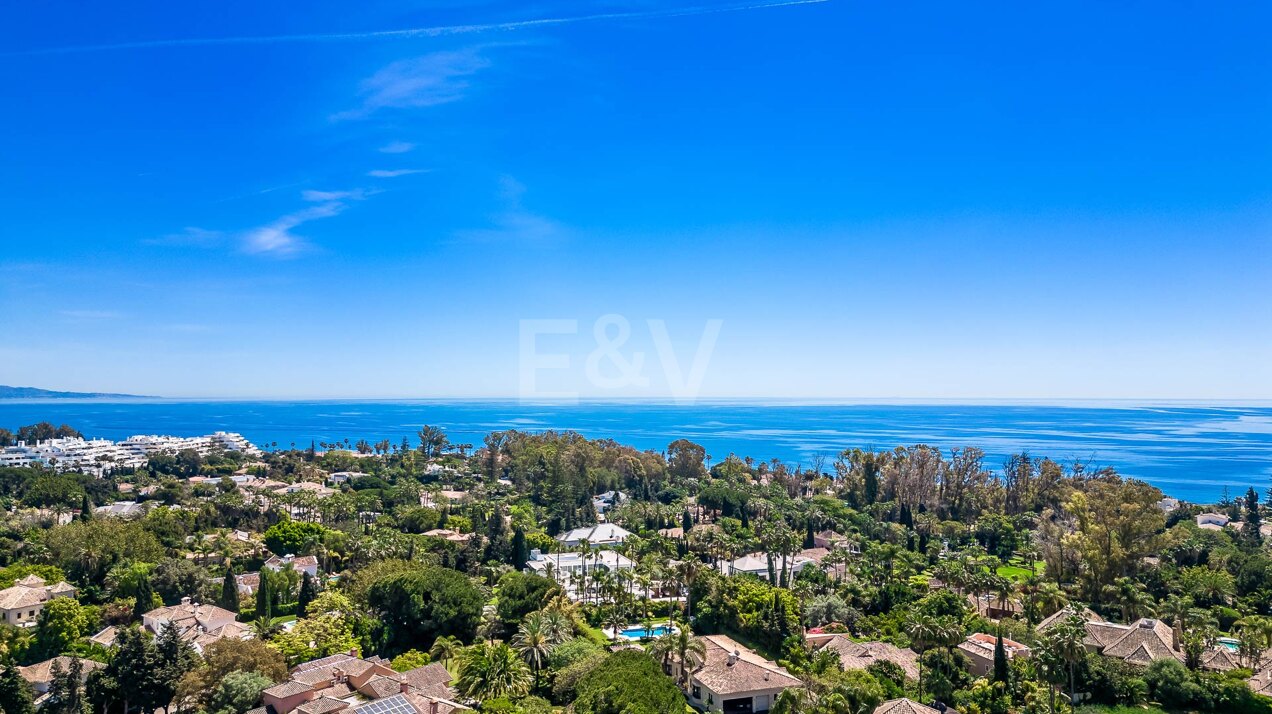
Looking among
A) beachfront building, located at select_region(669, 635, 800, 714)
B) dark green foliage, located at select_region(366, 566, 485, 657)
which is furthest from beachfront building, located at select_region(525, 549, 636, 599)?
beachfront building, located at select_region(669, 635, 800, 714)

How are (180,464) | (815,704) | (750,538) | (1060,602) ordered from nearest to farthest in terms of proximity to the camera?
(815,704) < (1060,602) < (750,538) < (180,464)

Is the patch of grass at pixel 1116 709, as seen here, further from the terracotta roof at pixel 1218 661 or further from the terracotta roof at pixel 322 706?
the terracotta roof at pixel 322 706

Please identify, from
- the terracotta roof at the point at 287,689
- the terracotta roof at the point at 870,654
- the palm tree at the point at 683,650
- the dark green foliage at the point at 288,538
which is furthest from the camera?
the dark green foliage at the point at 288,538

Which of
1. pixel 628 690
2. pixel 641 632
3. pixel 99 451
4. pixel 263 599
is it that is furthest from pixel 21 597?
pixel 99 451

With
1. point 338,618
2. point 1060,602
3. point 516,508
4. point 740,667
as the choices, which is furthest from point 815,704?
point 516,508

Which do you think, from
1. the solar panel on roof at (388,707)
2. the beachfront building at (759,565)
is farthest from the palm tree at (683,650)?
the beachfront building at (759,565)

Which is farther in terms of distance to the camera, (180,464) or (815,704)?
(180,464)

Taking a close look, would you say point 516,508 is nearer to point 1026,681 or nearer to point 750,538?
point 750,538
